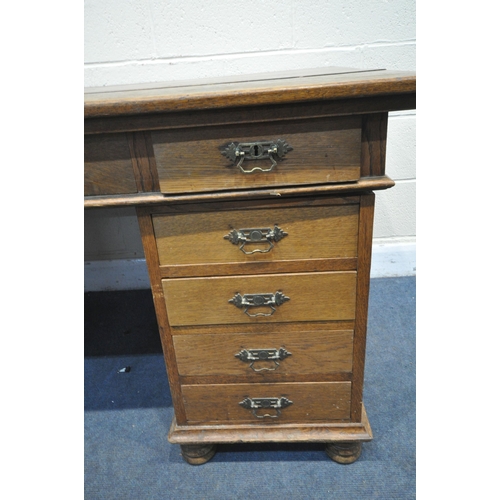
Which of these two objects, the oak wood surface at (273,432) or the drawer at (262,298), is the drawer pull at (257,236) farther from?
the oak wood surface at (273,432)

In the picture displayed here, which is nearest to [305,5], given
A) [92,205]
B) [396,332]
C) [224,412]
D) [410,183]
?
[410,183]

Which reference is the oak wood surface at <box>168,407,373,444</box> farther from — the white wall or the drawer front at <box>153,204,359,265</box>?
the white wall

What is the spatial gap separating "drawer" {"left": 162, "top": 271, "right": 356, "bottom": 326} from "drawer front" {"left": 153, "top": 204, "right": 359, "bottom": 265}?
49 mm

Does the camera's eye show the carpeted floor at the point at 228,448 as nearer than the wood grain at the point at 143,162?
No

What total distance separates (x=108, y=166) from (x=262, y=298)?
16.4 inches

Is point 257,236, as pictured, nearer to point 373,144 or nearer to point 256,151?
point 256,151

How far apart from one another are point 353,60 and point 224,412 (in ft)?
4.09

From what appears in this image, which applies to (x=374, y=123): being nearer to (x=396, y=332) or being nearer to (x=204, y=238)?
(x=204, y=238)

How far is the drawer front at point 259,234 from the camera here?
2.42 feet

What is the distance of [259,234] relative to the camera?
2.45 ft


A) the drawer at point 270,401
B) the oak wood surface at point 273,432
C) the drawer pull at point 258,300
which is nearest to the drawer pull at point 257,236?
the drawer pull at point 258,300

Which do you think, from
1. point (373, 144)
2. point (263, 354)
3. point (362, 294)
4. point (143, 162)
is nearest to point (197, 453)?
point (263, 354)

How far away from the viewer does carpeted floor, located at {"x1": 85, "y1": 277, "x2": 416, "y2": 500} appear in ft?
3.00

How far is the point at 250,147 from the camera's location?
2.20 feet
